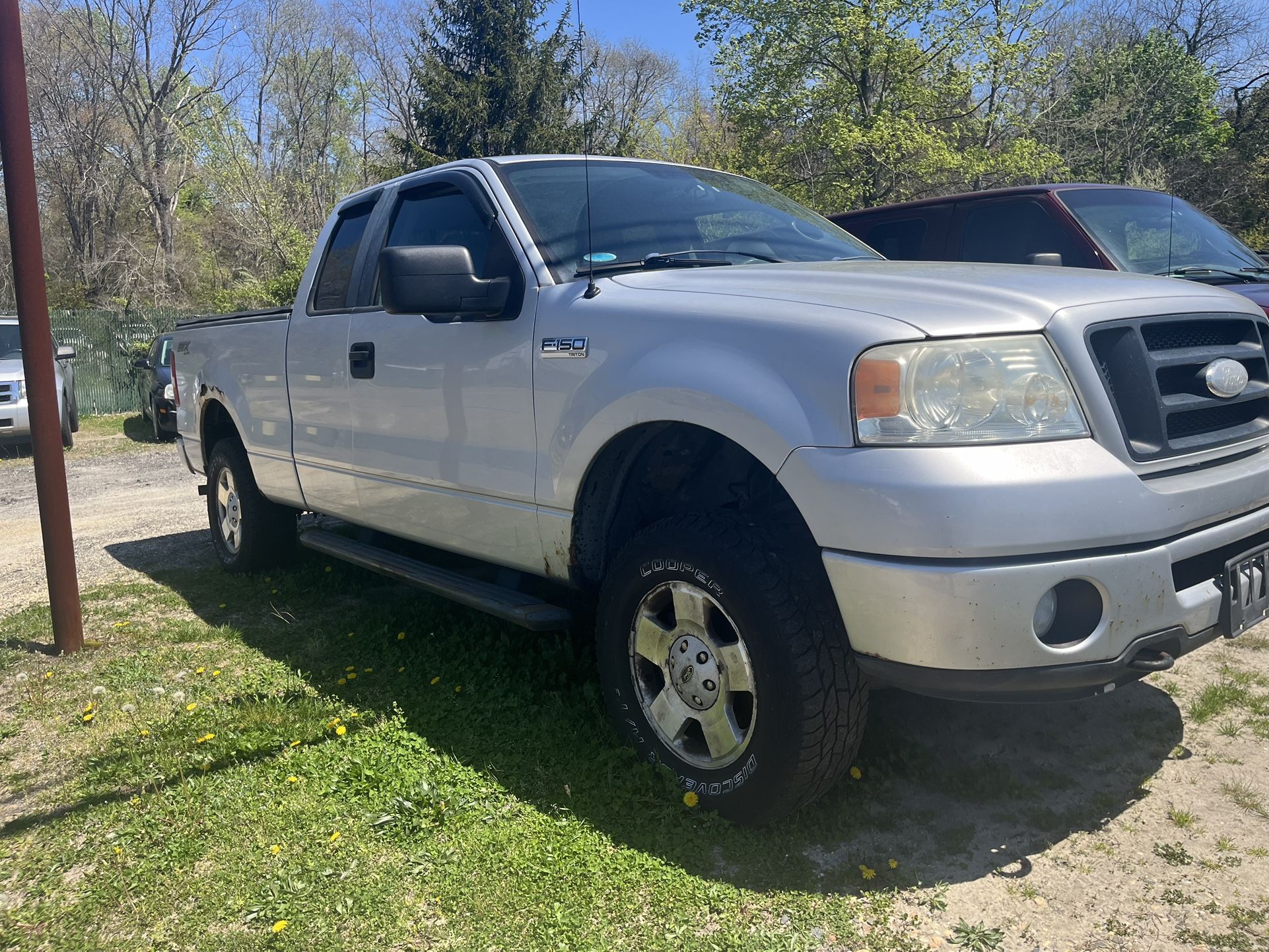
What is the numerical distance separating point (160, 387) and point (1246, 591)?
15386 mm

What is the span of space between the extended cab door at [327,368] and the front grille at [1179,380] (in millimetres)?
3140

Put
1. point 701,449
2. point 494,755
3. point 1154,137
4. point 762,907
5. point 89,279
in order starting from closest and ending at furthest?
point 762,907
point 701,449
point 494,755
point 1154,137
point 89,279

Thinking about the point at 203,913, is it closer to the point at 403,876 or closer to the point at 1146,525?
the point at 403,876

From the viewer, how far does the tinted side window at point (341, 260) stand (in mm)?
4812

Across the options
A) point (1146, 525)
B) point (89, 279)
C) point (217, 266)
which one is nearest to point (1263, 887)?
point (1146, 525)

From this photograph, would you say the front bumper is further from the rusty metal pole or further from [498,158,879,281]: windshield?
[498,158,879,281]: windshield

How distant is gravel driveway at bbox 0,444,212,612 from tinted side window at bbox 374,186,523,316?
331cm

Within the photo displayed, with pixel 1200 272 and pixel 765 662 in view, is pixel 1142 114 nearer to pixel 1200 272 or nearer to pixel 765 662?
pixel 1200 272

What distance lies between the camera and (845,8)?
22453 millimetres

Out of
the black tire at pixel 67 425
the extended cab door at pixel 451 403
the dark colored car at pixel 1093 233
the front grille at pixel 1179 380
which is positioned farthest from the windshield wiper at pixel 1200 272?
the black tire at pixel 67 425

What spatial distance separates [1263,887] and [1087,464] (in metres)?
1.20

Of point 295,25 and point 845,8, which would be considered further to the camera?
point 295,25

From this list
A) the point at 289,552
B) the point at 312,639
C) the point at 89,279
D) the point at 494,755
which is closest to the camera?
the point at 494,755

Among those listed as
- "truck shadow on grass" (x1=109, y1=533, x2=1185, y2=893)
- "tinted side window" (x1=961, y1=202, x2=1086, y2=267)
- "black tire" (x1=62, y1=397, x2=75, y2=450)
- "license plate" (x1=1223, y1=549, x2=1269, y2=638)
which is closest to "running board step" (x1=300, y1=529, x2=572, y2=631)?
"truck shadow on grass" (x1=109, y1=533, x2=1185, y2=893)
